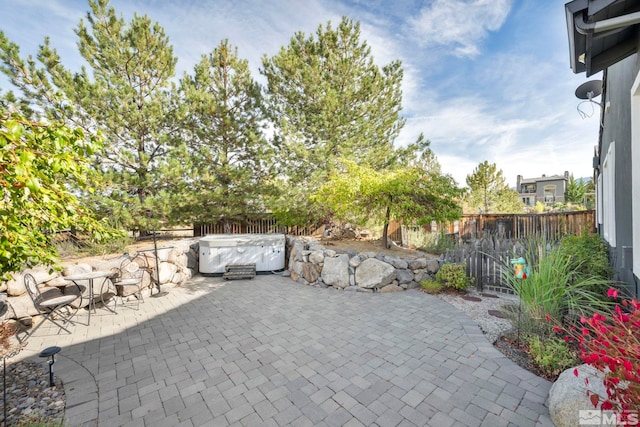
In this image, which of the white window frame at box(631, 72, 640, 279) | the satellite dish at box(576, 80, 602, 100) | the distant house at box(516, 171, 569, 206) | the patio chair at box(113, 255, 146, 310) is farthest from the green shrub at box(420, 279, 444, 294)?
the distant house at box(516, 171, 569, 206)

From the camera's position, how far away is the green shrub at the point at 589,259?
139 inches

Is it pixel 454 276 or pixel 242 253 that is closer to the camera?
pixel 454 276

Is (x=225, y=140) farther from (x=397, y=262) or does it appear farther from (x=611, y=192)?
(x=611, y=192)

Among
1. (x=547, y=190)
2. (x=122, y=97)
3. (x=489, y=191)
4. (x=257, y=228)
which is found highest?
(x=122, y=97)

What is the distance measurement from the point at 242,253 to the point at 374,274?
3.73 metres

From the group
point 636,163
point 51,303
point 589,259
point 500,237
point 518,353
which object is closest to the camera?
point 636,163

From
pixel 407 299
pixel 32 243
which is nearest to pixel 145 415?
pixel 32 243

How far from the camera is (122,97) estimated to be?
25.7 ft

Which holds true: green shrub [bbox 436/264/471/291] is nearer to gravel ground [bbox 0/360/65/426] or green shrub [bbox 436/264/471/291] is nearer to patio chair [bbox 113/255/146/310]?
gravel ground [bbox 0/360/65/426]

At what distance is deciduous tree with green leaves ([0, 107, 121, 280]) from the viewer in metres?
1.22

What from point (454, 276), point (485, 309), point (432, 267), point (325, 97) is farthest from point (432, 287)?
point (325, 97)

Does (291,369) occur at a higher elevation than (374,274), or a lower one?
lower

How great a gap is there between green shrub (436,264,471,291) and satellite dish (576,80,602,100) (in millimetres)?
3762

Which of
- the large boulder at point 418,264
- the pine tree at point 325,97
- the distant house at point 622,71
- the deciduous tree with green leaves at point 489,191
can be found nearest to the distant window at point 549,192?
the deciduous tree with green leaves at point 489,191
